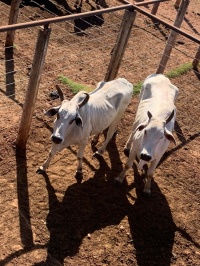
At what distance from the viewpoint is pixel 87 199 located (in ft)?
21.5

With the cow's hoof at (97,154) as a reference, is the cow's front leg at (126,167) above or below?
above

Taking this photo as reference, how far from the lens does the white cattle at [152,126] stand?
612cm

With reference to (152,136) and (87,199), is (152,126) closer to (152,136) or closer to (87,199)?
(152,136)

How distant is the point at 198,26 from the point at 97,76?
6.83 m

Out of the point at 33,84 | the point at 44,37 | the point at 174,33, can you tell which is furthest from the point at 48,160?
the point at 174,33

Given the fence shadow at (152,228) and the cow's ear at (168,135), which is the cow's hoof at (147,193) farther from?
the cow's ear at (168,135)

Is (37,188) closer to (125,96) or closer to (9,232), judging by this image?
(9,232)

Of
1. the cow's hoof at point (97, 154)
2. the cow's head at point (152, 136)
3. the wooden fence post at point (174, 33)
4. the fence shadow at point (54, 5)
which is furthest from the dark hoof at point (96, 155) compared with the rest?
the fence shadow at point (54, 5)

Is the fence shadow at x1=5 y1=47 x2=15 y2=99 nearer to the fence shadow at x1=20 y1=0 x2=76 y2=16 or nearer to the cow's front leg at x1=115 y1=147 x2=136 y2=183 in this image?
the cow's front leg at x1=115 y1=147 x2=136 y2=183

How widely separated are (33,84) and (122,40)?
88.2 inches

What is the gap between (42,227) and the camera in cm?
588

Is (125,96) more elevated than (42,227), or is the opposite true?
(125,96)

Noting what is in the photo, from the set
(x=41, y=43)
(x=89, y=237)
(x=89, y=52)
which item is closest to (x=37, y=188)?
(x=89, y=237)

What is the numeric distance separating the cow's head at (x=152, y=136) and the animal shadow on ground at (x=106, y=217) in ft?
3.47
